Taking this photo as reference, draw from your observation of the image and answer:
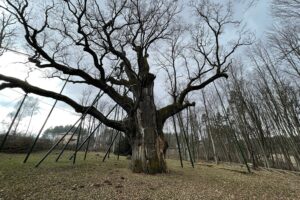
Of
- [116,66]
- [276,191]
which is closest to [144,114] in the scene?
[116,66]

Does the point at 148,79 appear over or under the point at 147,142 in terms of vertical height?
over

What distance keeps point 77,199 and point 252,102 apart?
2232cm

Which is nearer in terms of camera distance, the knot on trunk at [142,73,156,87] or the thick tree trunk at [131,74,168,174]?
the thick tree trunk at [131,74,168,174]

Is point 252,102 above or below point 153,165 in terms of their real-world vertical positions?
above

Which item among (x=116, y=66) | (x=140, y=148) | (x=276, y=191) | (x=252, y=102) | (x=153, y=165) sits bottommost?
(x=276, y=191)

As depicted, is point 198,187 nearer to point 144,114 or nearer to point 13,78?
point 144,114

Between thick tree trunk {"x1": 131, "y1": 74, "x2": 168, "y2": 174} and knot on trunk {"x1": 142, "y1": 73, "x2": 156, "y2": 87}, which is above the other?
knot on trunk {"x1": 142, "y1": 73, "x2": 156, "y2": 87}

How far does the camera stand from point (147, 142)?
278 inches

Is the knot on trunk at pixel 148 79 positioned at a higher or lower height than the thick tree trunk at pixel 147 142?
higher

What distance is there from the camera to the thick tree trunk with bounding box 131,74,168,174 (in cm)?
687

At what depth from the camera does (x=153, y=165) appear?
680cm

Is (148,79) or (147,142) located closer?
(147,142)

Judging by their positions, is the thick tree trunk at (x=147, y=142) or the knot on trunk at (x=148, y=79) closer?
the thick tree trunk at (x=147, y=142)

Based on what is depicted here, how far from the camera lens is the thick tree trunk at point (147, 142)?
6.87 m
